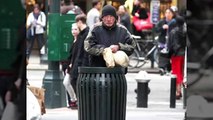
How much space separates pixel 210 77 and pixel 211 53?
0.53ft

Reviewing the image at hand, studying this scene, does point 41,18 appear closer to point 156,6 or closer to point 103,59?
point 156,6

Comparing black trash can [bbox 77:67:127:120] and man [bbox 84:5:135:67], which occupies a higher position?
man [bbox 84:5:135:67]

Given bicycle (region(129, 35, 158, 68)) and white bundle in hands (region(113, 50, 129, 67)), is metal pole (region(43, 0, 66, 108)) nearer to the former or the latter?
white bundle in hands (region(113, 50, 129, 67))

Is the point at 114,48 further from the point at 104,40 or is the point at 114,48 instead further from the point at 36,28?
the point at 36,28

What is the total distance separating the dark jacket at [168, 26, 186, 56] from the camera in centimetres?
1414

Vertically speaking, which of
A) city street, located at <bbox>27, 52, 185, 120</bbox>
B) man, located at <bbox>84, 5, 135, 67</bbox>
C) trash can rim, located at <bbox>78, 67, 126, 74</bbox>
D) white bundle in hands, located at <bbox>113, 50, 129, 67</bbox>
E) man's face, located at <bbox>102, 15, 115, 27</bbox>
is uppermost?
man's face, located at <bbox>102, 15, 115, 27</bbox>

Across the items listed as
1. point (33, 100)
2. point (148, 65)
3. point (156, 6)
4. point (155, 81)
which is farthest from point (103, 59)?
point (156, 6)

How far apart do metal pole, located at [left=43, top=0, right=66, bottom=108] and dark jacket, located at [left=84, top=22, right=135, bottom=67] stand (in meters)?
4.21

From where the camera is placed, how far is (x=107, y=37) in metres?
8.09

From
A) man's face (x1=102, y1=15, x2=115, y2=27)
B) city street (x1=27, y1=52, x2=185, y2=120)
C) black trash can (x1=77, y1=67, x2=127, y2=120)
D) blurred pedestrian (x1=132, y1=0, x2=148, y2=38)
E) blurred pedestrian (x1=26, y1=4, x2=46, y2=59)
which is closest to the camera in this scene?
black trash can (x1=77, y1=67, x2=127, y2=120)

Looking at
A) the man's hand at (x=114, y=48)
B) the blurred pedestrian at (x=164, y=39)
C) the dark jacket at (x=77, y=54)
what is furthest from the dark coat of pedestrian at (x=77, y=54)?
the blurred pedestrian at (x=164, y=39)

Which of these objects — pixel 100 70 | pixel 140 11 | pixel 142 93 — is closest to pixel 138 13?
pixel 140 11

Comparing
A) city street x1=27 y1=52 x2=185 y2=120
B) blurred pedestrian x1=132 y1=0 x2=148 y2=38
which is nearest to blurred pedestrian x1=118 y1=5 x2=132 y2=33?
city street x1=27 y1=52 x2=185 y2=120

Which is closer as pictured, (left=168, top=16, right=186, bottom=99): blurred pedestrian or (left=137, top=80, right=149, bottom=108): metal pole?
(left=137, top=80, right=149, bottom=108): metal pole
